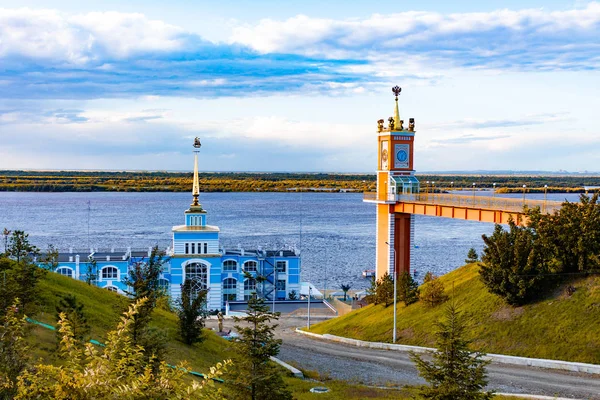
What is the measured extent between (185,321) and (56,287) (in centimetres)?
609

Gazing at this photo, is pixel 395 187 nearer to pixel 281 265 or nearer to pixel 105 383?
pixel 281 265

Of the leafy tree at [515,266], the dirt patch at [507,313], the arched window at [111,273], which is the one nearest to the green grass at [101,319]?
the dirt patch at [507,313]

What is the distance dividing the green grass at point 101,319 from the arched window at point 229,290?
31218 millimetres

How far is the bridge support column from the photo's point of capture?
46.8 meters

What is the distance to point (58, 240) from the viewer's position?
12169 cm

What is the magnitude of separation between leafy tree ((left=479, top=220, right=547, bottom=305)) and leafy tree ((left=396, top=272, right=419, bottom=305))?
678cm

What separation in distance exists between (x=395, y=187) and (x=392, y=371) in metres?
19.2

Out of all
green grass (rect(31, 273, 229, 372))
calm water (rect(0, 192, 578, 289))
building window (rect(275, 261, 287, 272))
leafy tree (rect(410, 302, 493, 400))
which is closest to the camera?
leafy tree (rect(410, 302, 493, 400))

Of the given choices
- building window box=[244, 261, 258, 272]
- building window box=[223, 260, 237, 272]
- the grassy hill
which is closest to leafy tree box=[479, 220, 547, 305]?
the grassy hill

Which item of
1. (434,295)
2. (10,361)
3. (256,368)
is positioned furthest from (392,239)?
(10,361)

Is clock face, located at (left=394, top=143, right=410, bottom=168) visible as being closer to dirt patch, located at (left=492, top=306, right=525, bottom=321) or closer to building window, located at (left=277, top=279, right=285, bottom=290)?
dirt patch, located at (left=492, top=306, right=525, bottom=321)

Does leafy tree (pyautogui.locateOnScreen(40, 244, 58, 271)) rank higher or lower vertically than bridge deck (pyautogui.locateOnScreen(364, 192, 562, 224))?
lower

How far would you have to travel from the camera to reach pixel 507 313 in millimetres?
32312

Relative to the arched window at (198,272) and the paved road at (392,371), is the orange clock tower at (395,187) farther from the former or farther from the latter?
the arched window at (198,272)
